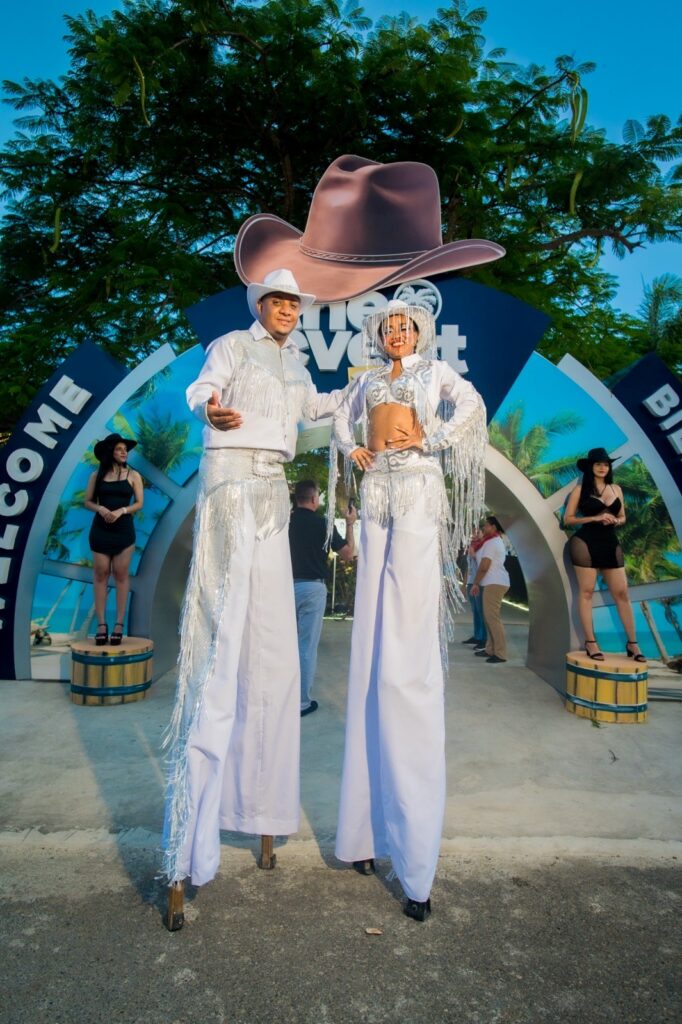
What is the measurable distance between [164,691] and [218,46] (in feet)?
24.4

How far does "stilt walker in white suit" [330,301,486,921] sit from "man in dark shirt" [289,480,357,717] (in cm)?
221

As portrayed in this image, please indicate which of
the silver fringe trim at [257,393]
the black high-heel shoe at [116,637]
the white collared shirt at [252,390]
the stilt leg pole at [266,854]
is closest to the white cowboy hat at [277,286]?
the white collared shirt at [252,390]

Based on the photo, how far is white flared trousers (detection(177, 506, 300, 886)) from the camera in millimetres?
2502

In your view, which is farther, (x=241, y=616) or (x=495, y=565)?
(x=495, y=565)

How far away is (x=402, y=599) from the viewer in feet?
8.36

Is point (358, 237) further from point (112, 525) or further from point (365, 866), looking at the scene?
point (365, 866)

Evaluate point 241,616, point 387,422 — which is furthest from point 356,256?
point 241,616

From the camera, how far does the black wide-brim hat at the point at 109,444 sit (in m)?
5.55

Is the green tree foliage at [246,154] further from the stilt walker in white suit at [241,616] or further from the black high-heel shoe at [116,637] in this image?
the stilt walker in white suit at [241,616]

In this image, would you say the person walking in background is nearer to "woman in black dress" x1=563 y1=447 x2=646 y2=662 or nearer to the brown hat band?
"woman in black dress" x1=563 y1=447 x2=646 y2=662

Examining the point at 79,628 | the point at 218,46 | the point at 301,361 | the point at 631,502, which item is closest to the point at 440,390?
the point at 301,361

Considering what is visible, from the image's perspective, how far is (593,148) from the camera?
873 centimetres

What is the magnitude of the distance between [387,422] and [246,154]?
8369mm

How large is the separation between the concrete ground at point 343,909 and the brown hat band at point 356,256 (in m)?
3.73
